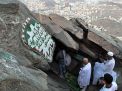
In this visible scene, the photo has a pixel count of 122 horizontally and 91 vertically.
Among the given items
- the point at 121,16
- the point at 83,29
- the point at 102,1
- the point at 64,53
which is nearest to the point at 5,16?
the point at 64,53

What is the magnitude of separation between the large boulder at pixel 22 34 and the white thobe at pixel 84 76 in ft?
3.28

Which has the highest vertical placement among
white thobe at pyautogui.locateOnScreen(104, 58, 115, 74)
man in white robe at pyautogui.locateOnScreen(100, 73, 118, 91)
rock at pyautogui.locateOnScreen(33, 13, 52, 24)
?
rock at pyautogui.locateOnScreen(33, 13, 52, 24)

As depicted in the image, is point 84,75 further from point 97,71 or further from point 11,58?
point 11,58

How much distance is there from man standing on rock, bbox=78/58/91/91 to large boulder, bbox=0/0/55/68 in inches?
39.6

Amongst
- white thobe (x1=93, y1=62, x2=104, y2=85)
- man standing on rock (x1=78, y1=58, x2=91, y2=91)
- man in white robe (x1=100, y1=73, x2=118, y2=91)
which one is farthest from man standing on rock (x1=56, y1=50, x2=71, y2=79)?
man in white robe (x1=100, y1=73, x2=118, y2=91)

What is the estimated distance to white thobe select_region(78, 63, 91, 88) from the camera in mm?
11148

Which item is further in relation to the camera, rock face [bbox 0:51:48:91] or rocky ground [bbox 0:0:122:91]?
rocky ground [bbox 0:0:122:91]

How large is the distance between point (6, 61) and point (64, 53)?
364cm

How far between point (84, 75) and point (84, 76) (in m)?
0.03

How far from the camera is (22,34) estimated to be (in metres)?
11.0

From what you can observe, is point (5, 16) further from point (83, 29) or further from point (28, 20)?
point (83, 29)

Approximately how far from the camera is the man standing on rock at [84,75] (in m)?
11.1

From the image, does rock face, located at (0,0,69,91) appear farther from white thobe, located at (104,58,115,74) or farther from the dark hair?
the dark hair

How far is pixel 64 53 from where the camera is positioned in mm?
12070
